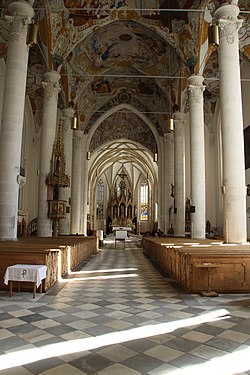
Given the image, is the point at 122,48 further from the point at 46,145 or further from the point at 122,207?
the point at 122,207

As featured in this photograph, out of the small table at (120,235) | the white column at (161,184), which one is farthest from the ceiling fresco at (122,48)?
the small table at (120,235)

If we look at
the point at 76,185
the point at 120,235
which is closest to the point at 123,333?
the point at 120,235

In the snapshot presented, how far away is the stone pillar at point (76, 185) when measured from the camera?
21491 mm

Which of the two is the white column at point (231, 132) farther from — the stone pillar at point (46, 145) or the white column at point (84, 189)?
the white column at point (84, 189)

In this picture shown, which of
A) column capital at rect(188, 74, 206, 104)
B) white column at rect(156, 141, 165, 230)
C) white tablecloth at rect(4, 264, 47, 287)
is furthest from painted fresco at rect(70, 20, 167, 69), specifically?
white tablecloth at rect(4, 264, 47, 287)

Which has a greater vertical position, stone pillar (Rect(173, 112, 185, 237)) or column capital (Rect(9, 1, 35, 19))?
column capital (Rect(9, 1, 35, 19))

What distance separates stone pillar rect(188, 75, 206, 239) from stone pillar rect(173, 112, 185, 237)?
349cm

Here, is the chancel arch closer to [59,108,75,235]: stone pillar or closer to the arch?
the arch

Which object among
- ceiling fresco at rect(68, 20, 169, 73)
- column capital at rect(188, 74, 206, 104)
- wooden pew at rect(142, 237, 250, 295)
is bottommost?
wooden pew at rect(142, 237, 250, 295)

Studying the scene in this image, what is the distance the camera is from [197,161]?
1396 centimetres

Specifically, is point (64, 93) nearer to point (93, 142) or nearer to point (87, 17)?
point (87, 17)

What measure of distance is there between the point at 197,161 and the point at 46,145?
623 cm

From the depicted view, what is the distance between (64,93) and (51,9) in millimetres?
5672

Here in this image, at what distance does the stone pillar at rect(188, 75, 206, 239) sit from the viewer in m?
13.6
